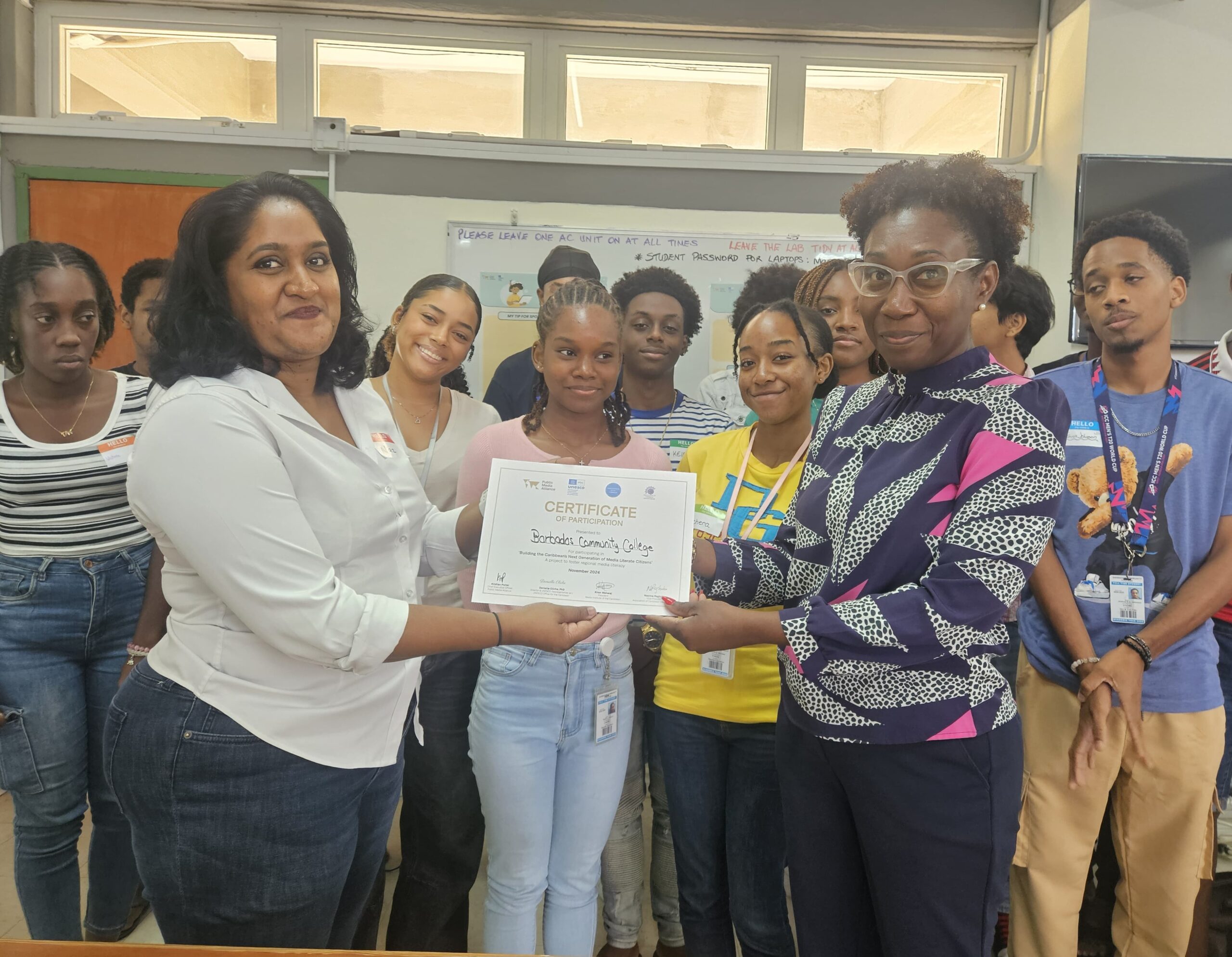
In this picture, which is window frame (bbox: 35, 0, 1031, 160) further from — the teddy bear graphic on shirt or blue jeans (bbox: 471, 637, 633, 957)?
blue jeans (bbox: 471, 637, 633, 957)

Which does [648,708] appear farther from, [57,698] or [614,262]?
[614,262]

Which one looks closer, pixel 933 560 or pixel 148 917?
pixel 933 560

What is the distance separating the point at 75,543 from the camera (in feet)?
7.07

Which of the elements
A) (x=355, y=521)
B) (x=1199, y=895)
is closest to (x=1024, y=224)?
(x=355, y=521)

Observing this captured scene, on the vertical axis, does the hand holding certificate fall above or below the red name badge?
below

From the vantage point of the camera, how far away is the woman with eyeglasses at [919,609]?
1.29 metres

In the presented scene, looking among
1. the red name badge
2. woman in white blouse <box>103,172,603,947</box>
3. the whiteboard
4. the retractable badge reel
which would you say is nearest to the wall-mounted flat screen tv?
the whiteboard

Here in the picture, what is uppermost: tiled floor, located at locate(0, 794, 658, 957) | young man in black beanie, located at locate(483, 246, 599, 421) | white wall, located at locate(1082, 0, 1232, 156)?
white wall, located at locate(1082, 0, 1232, 156)

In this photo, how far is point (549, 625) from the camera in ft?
5.05

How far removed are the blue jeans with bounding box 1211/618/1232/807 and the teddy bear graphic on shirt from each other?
52cm

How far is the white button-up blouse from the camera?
46.4 inches

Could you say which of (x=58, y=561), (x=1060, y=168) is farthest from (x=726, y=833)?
(x=1060, y=168)

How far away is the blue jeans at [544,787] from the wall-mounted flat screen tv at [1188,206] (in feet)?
12.1

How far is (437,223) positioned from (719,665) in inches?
128
